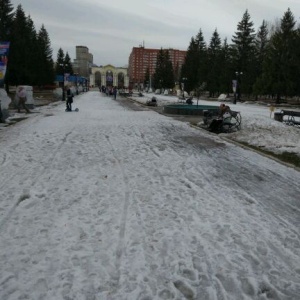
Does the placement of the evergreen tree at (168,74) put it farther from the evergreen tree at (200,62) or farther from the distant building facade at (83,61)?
the distant building facade at (83,61)

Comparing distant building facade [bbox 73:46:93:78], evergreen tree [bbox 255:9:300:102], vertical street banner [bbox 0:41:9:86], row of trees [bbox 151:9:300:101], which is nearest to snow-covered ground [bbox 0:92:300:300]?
vertical street banner [bbox 0:41:9:86]

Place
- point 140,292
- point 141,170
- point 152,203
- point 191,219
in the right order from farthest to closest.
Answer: point 141,170 → point 152,203 → point 191,219 → point 140,292

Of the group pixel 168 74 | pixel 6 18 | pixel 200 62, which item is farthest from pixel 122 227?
pixel 168 74

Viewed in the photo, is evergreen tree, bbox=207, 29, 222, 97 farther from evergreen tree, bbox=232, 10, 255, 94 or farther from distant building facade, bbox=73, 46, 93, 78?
distant building facade, bbox=73, 46, 93, 78

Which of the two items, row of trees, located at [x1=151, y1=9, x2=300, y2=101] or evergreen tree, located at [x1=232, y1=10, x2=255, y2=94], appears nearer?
row of trees, located at [x1=151, y1=9, x2=300, y2=101]

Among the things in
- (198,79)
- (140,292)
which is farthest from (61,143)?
(198,79)

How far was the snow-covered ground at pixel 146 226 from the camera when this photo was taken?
3.82 metres

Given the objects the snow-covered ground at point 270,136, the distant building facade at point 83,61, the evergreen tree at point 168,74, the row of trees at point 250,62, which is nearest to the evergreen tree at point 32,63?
the row of trees at point 250,62

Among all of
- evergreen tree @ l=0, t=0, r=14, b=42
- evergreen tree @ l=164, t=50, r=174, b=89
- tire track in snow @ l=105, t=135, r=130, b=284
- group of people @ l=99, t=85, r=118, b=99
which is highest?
evergreen tree @ l=0, t=0, r=14, b=42

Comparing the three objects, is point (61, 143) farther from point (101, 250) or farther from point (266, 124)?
point (266, 124)

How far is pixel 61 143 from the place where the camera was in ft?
37.8

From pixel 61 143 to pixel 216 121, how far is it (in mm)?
7442

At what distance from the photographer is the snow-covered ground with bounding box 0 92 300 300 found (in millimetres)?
3818

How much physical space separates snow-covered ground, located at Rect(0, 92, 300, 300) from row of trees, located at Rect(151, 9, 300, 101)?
85.7 feet
